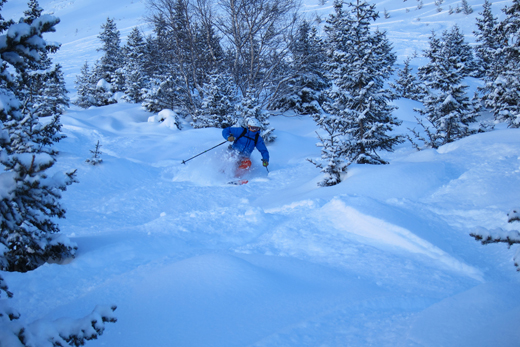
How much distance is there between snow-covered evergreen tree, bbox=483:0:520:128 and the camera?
41.0 ft

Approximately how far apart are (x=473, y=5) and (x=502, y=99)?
3015 centimetres

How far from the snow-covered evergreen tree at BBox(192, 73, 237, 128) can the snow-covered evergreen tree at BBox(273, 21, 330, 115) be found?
443 centimetres

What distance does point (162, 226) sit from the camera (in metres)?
4.46

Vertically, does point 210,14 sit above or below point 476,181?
above

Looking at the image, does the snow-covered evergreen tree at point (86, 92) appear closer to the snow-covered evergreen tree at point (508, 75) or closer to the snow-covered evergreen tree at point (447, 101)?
the snow-covered evergreen tree at point (447, 101)

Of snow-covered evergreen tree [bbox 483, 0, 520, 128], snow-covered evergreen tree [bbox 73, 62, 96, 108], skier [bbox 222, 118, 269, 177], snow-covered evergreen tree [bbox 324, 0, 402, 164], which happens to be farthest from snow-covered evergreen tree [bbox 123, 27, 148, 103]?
snow-covered evergreen tree [bbox 483, 0, 520, 128]

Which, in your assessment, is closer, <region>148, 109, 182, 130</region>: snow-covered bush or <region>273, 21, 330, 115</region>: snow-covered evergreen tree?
<region>148, 109, 182, 130</region>: snow-covered bush

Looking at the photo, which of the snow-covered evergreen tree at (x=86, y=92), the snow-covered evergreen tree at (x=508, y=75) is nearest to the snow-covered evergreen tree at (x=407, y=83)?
the snow-covered evergreen tree at (x=508, y=75)

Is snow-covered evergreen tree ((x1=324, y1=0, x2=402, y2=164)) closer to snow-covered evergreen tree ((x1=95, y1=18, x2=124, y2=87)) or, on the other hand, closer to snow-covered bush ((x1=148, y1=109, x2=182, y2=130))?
snow-covered bush ((x1=148, y1=109, x2=182, y2=130))

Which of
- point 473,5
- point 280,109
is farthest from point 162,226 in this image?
point 473,5

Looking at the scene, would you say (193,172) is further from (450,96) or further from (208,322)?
(450,96)

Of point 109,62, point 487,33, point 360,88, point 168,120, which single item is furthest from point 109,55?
point 487,33

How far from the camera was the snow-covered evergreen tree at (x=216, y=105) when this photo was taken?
1435 cm

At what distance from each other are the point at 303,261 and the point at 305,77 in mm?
17479
